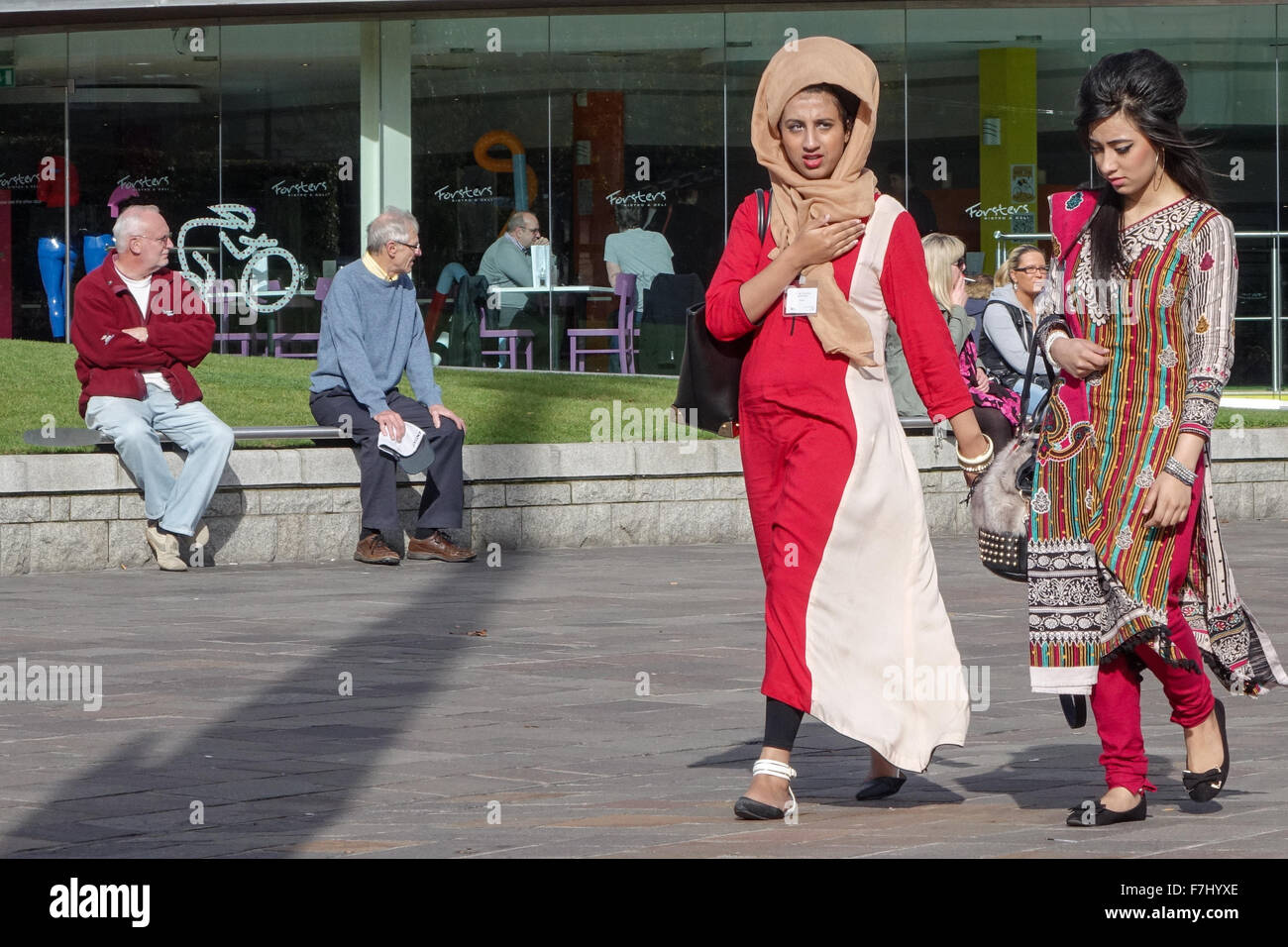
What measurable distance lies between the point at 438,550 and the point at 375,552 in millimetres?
414

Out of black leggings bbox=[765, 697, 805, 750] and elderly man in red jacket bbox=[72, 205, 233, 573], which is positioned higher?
elderly man in red jacket bbox=[72, 205, 233, 573]

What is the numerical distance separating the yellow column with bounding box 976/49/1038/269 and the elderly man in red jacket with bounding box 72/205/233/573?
45.7ft

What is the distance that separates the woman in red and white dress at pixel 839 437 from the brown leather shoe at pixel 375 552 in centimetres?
658

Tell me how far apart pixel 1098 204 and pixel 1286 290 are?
19.4 metres

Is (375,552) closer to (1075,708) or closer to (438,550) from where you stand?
(438,550)

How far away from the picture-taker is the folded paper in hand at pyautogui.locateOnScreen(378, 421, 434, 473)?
11.3 meters

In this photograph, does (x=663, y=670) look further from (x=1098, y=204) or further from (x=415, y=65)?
(x=415, y=65)

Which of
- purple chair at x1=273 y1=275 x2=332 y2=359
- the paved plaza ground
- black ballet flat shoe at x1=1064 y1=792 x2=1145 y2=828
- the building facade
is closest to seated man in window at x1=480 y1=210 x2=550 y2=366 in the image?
the building facade

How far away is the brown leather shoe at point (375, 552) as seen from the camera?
456 inches

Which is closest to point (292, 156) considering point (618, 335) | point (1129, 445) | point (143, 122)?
point (143, 122)

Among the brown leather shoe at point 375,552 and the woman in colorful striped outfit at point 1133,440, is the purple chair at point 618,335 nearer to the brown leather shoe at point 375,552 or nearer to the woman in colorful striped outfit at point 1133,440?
the brown leather shoe at point 375,552

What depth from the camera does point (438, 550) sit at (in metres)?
11.9

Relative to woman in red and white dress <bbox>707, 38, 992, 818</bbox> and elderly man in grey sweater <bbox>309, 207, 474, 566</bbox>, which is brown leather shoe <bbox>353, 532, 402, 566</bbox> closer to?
elderly man in grey sweater <bbox>309, 207, 474, 566</bbox>

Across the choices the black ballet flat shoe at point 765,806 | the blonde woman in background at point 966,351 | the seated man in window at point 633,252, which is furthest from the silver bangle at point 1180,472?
the seated man in window at point 633,252
